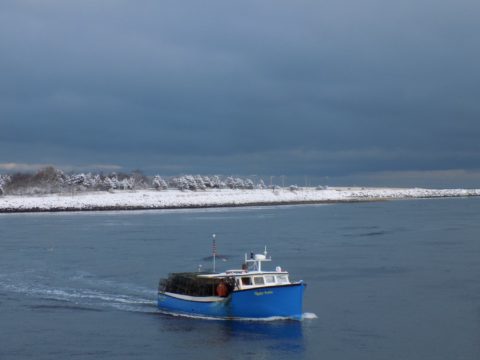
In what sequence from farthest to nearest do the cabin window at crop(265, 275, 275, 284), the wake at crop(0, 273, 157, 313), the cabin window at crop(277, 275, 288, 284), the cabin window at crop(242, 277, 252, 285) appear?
the wake at crop(0, 273, 157, 313)
the cabin window at crop(277, 275, 288, 284)
the cabin window at crop(265, 275, 275, 284)
the cabin window at crop(242, 277, 252, 285)

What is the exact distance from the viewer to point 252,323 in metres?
30.6

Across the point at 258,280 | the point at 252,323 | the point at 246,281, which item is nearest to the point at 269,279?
the point at 258,280

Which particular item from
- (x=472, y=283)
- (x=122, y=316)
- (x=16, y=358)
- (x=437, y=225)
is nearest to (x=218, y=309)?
(x=122, y=316)

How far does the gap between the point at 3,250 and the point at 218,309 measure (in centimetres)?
3501

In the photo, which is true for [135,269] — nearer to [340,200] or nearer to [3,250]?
[3,250]

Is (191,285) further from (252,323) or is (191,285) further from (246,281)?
(252,323)

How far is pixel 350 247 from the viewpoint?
60.0 meters

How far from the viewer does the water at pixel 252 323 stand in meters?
27.2

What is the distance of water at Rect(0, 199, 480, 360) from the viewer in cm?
2722

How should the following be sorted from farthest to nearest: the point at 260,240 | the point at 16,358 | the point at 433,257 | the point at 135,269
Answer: the point at 260,240 → the point at 433,257 → the point at 135,269 → the point at 16,358

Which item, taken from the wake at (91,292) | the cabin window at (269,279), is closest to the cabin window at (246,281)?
the cabin window at (269,279)

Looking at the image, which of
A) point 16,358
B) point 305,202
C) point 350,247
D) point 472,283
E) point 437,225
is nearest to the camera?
point 16,358

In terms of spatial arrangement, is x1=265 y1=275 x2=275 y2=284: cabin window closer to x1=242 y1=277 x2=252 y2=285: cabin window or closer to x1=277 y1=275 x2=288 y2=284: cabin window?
x1=277 y1=275 x2=288 y2=284: cabin window

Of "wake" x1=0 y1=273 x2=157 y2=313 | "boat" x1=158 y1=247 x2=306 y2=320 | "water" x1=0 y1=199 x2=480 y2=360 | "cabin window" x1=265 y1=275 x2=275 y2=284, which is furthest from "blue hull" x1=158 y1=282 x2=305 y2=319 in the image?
"wake" x1=0 y1=273 x2=157 y2=313
